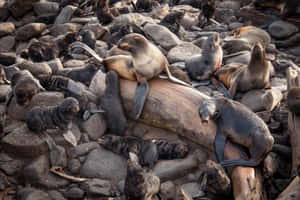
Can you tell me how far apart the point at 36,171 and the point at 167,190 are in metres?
→ 1.89

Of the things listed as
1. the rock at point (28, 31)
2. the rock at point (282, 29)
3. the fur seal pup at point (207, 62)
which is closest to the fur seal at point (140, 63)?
the fur seal pup at point (207, 62)

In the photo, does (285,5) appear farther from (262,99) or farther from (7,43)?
(7,43)

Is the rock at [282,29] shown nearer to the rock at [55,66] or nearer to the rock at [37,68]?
the rock at [55,66]

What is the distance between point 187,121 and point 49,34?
21.4 feet

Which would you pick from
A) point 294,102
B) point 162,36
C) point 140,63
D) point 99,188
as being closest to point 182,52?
point 162,36

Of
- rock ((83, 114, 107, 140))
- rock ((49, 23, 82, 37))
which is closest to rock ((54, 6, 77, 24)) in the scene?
rock ((49, 23, 82, 37))

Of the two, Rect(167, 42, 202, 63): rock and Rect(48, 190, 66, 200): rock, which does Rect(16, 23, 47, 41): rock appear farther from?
Rect(48, 190, 66, 200): rock

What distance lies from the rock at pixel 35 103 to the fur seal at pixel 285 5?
8.60 m

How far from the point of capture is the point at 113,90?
468 centimetres

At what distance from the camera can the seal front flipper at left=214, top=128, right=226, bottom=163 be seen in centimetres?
372

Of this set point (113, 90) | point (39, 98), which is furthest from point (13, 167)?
point (113, 90)

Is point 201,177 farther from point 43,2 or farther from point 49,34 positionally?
point 43,2

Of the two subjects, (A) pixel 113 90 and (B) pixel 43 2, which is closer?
(A) pixel 113 90

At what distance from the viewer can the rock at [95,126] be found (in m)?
4.45
